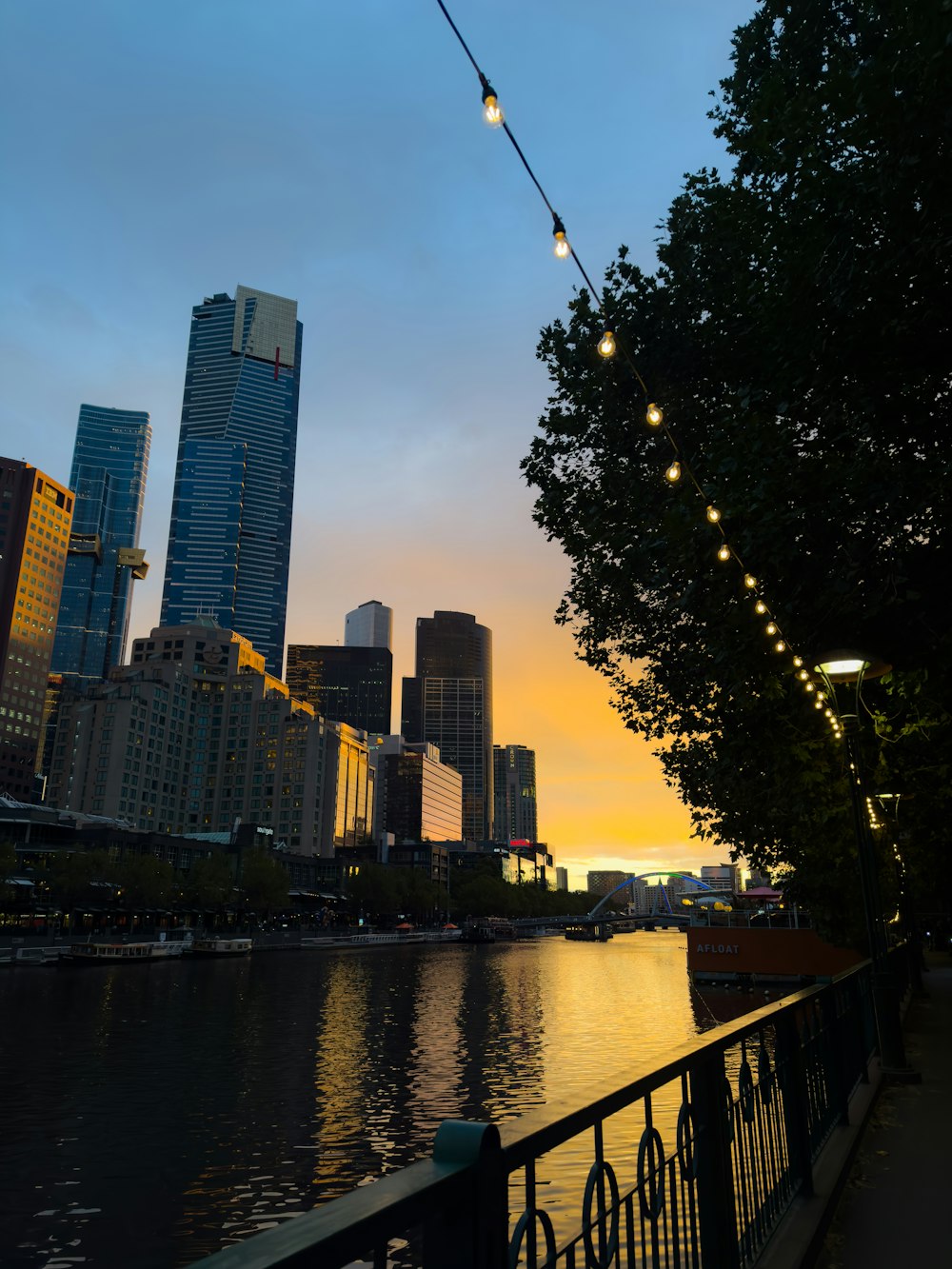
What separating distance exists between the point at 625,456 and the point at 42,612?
Answer: 191425 millimetres

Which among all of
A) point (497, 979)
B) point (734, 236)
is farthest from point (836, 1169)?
point (497, 979)

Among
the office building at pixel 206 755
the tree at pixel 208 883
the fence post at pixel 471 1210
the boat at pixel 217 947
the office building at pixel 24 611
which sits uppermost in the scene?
the office building at pixel 24 611

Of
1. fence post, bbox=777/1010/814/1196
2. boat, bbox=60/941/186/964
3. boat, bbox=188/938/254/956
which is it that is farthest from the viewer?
boat, bbox=188/938/254/956

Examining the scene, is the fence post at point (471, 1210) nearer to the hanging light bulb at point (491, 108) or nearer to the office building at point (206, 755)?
the hanging light bulb at point (491, 108)

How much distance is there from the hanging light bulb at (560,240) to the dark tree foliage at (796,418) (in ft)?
12.2

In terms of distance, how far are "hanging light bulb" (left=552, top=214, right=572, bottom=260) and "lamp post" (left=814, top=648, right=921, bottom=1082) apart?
663 cm

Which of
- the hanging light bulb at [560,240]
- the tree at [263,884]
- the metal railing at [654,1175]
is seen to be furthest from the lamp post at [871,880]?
the tree at [263,884]

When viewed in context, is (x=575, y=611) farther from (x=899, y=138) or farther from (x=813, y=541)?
(x=899, y=138)

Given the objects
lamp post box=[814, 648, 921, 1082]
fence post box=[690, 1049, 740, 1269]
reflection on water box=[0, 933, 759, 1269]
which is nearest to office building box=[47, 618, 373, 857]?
reflection on water box=[0, 933, 759, 1269]

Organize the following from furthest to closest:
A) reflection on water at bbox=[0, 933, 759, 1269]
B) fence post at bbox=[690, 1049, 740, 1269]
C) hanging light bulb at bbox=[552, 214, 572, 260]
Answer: reflection on water at bbox=[0, 933, 759, 1269]
hanging light bulb at bbox=[552, 214, 572, 260]
fence post at bbox=[690, 1049, 740, 1269]

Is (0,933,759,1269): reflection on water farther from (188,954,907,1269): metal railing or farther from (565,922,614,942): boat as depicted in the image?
(565,922,614,942): boat

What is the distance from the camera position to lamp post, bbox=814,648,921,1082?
1185 cm

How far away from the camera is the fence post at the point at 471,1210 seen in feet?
7.75

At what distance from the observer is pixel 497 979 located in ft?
201
